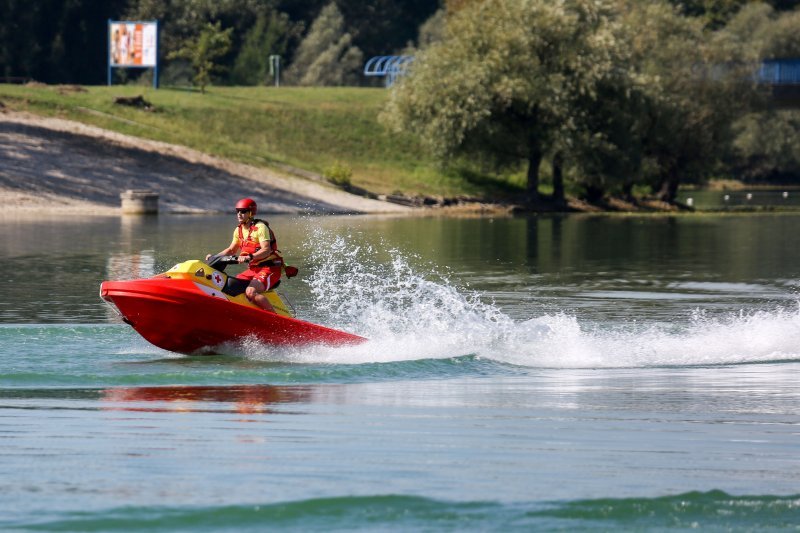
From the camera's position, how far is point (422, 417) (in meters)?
12.2

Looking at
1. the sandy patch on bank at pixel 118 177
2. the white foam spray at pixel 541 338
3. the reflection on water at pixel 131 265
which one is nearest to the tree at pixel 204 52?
the sandy patch on bank at pixel 118 177

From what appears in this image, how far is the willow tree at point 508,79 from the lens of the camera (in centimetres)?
6119

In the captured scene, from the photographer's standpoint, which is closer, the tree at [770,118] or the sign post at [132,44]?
the sign post at [132,44]

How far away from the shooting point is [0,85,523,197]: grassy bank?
63156 mm

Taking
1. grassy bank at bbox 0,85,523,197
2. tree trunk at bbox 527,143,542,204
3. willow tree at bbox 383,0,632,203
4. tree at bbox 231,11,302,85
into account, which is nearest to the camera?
willow tree at bbox 383,0,632,203

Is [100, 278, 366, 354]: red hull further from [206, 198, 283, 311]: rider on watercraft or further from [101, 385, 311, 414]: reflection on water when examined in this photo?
[101, 385, 311, 414]: reflection on water

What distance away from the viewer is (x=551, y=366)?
52.2ft

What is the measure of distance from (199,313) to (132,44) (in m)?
58.3

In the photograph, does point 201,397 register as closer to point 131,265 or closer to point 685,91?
point 131,265

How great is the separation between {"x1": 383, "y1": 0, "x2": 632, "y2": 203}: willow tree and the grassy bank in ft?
11.3

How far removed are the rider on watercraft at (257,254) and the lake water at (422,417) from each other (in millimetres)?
645

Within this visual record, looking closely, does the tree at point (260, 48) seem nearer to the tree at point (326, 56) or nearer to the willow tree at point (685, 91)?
the tree at point (326, 56)

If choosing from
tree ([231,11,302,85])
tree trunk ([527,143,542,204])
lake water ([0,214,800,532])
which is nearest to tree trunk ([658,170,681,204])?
tree trunk ([527,143,542,204])

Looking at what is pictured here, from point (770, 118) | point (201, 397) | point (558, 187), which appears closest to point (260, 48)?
point (770, 118)
